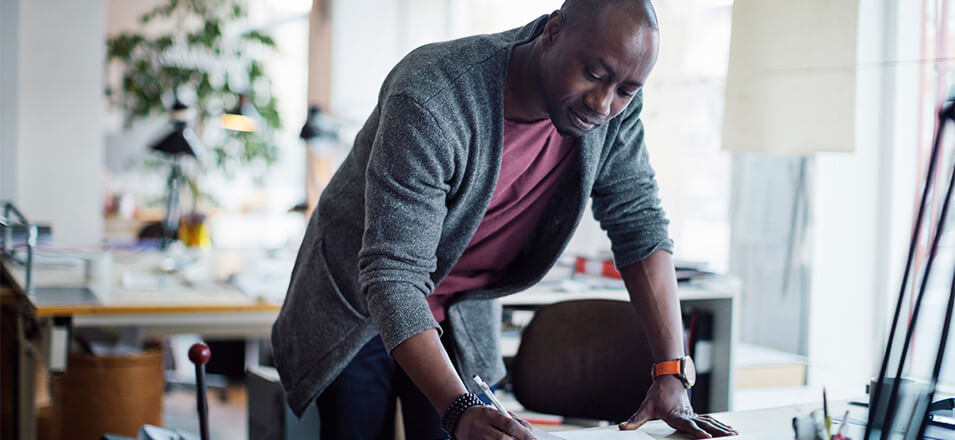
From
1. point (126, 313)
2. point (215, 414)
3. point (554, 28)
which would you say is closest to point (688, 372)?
point (554, 28)

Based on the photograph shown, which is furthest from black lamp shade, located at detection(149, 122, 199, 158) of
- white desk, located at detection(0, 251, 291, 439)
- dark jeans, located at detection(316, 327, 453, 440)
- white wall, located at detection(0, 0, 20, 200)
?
dark jeans, located at detection(316, 327, 453, 440)

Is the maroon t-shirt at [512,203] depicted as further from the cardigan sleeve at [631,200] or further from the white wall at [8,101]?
the white wall at [8,101]

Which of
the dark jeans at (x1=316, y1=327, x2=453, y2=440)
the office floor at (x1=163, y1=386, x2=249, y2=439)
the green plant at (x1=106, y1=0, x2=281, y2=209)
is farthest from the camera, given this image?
the green plant at (x1=106, y1=0, x2=281, y2=209)

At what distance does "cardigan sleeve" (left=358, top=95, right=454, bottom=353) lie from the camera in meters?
1.06

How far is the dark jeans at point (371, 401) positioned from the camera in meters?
1.37

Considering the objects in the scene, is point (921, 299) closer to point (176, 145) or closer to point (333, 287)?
point (333, 287)

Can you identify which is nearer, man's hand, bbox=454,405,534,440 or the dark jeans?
man's hand, bbox=454,405,534,440

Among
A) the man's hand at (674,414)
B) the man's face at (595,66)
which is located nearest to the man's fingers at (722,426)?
the man's hand at (674,414)

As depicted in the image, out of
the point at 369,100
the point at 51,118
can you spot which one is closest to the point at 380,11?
the point at 369,100

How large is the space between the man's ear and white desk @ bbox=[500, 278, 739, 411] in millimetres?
1422

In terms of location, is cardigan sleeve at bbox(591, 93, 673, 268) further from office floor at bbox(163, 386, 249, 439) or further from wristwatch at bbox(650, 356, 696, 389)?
office floor at bbox(163, 386, 249, 439)

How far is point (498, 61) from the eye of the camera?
1179 millimetres

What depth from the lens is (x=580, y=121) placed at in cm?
109

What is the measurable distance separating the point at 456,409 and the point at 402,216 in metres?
0.24
